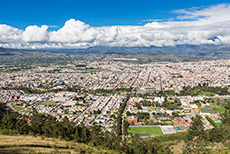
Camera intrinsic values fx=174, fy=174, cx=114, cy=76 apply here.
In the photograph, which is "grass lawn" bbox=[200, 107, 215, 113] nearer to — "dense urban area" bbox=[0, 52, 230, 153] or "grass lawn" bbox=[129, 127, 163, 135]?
"dense urban area" bbox=[0, 52, 230, 153]

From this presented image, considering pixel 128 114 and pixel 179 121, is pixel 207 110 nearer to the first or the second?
pixel 179 121

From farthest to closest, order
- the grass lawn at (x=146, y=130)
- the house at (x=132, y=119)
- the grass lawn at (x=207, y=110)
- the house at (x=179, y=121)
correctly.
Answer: the grass lawn at (x=207, y=110)
the house at (x=132, y=119)
the house at (x=179, y=121)
the grass lawn at (x=146, y=130)

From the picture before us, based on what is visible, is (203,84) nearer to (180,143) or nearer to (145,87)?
(145,87)

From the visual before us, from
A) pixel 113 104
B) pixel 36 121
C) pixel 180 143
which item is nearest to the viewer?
pixel 36 121

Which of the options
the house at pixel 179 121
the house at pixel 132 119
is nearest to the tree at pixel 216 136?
the house at pixel 179 121

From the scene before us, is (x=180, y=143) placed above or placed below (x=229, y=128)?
below

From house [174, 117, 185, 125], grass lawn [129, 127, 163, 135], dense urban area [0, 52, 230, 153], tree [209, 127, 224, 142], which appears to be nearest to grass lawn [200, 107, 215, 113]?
dense urban area [0, 52, 230, 153]

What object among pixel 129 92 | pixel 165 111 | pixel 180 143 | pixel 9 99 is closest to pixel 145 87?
pixel 129 92

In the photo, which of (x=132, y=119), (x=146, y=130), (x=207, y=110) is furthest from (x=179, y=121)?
(x=207, y=110)

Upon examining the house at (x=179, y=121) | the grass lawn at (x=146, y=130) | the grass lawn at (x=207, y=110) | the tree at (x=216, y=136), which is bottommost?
the grass lawn at (x=146, y=130)

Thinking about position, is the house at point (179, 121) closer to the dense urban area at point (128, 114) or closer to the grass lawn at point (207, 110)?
the dense urban area at point (128, 114)

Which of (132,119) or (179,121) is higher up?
(132,119)
